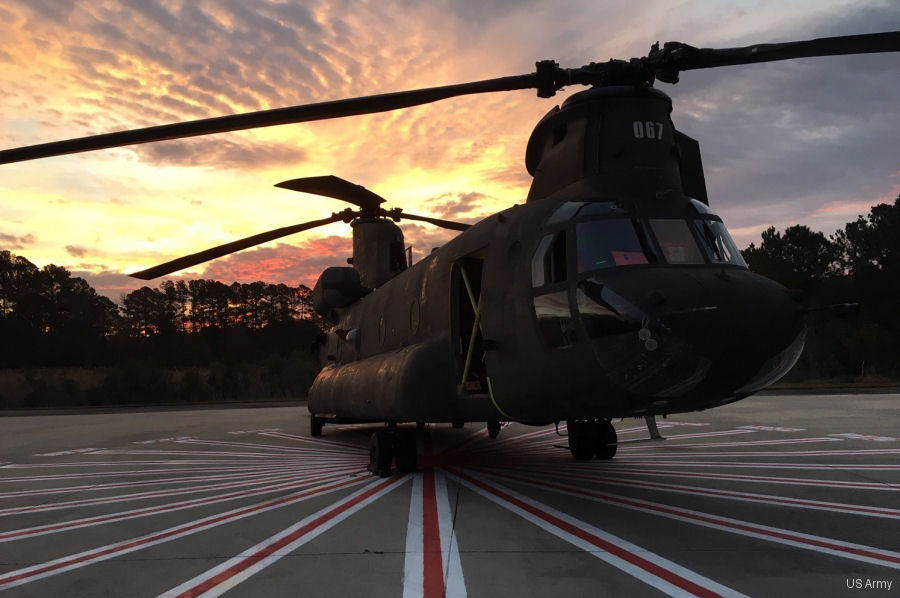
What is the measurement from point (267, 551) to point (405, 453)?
388cm

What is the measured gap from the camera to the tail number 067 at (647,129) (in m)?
6.95

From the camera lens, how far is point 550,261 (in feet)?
20.4

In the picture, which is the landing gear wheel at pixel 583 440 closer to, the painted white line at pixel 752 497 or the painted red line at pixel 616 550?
the painted white line at pixel 752 497

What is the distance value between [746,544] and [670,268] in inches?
96.5

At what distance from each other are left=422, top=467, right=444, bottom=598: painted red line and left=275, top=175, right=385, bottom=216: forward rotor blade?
7701mm

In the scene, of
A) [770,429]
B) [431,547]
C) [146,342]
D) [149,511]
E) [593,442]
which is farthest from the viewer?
[146,342]

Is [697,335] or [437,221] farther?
[437,221]

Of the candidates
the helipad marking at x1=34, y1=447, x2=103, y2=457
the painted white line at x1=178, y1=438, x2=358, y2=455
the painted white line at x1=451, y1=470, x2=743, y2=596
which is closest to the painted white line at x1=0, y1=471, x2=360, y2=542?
the painted white line at x1=451, y1=470, x2=743, y2=596

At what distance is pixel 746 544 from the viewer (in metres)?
4.82

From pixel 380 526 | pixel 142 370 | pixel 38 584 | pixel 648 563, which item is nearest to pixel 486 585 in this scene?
pixel 648 563

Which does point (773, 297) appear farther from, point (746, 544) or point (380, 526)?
point (380, 526)

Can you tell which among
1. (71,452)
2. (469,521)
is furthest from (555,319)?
(71,452)

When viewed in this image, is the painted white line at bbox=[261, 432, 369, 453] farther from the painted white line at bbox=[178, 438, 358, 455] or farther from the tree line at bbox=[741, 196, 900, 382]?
the tree line at bbox=[741, 196, 900, 382]

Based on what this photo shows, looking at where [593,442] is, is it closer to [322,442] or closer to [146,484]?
[322,442]
